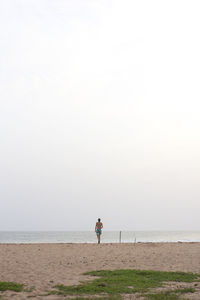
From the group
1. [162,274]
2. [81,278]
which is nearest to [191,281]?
[162,274]

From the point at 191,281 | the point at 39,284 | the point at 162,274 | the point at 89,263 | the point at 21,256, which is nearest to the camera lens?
the point at 39,284

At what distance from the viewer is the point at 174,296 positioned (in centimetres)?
990

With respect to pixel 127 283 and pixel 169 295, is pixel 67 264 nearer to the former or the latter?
pixel 127 283

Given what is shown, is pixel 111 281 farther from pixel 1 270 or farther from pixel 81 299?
pixel 1 270

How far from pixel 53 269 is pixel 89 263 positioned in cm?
268

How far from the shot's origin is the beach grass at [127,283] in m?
10.5

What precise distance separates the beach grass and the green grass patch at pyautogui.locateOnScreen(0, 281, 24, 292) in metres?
1.13

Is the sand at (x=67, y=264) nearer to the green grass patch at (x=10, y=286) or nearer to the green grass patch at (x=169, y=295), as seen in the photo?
the green grass patch at (x=10, y=286)

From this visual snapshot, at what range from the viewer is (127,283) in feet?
39.1

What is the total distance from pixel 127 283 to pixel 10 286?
3.86m

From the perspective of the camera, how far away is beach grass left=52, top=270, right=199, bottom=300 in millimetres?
Answer: 10461

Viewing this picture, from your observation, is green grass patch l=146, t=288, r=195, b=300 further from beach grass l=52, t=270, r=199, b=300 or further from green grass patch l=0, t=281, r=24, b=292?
green grass patch l=0, t=281, r=24, b=292

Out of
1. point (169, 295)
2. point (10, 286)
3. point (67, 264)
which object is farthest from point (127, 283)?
point (67, 264)

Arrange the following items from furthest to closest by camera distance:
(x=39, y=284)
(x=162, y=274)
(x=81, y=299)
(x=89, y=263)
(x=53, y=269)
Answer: (x=89, y=263), (x=53, y=269), (x=162, y=274), (x=39, y=284), (x=81, y=299)
